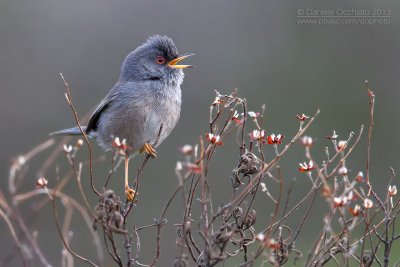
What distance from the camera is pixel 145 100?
4836 millimetres

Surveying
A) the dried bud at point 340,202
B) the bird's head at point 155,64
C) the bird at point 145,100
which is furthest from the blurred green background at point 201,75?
the dried bud at point 340,202

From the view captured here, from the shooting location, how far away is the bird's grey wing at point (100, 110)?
5.10 meters

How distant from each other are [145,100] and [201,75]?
4914mm

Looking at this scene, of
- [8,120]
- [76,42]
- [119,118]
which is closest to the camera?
[119,118]

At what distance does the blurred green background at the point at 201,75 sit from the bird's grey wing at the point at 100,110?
2898 mm

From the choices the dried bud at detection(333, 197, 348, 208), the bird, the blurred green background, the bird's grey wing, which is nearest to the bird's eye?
the bird

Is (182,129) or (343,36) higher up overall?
(343,36)

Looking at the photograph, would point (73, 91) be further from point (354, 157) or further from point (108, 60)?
point (354, 157)

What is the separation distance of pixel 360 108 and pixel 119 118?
5.09 m

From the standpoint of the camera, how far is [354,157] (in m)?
8.25

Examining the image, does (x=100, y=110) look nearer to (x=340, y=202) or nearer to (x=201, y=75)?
(x=340, y=202)

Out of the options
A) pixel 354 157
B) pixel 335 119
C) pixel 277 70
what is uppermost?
pixel 277 70

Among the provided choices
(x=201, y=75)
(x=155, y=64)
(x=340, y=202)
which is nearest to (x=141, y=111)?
(x=155, y=64)

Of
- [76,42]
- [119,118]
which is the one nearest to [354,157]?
[119,118]
